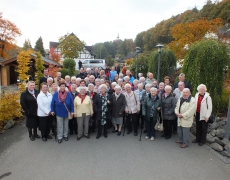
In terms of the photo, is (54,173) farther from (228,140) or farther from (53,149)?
(228,140)

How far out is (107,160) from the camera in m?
4.43

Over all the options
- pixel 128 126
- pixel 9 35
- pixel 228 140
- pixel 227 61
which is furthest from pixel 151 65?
pixel 9 35

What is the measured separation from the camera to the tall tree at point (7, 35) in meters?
29.4

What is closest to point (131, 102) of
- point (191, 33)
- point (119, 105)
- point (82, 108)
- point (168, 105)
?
point (119, 105)

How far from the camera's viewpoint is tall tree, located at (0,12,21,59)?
96.5 ft

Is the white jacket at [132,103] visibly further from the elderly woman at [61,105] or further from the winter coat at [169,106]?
the elderly woman at [61,105]

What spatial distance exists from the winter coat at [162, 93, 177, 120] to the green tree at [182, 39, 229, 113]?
187 cm

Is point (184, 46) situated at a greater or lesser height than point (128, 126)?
greater

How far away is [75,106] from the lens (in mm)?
5520

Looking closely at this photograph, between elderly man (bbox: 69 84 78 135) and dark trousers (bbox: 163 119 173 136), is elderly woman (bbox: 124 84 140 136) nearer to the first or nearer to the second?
dark trousers (bbox: 163 119 173 136)

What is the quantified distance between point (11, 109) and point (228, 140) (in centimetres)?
803

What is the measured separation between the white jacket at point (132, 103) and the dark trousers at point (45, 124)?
2607mm

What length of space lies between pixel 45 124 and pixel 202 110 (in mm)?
4792

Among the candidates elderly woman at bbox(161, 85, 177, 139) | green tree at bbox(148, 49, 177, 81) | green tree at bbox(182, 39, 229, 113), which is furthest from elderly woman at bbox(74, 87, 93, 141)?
green tree at bbox(148, 49, 177, 81)
